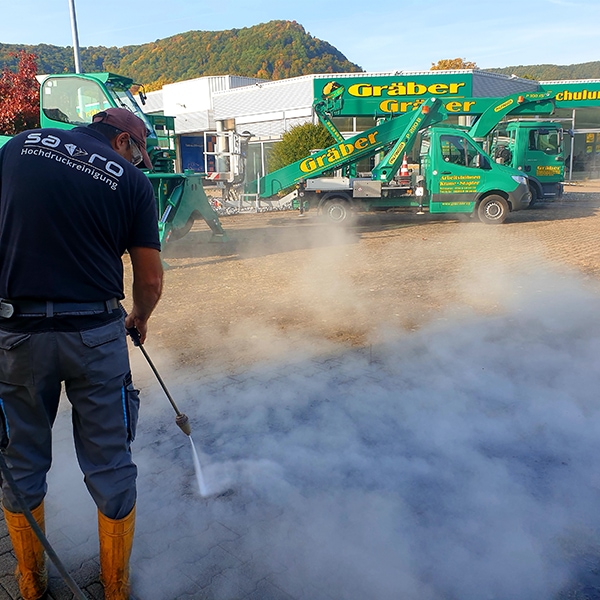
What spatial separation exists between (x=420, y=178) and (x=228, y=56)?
7620cm

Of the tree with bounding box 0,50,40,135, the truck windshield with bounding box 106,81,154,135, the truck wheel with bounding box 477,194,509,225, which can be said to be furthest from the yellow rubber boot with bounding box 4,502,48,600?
the truck wheel with bounding box 477,194,509,225

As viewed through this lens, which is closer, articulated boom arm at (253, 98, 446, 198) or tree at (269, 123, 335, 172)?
articulated boom arm at (253, 98, 446, 198)

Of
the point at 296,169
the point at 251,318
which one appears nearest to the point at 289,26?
the point at 296,169

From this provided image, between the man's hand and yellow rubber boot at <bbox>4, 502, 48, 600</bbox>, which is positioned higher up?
the man's hand

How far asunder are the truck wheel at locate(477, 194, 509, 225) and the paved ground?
20.9ft

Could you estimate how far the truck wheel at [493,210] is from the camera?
1318 centimetres

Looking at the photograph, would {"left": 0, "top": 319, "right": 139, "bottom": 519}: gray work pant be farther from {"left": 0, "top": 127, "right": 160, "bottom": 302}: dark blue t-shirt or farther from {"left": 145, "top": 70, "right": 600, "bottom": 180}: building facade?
{"left": 145, "top": 70, "right": 600, "bottom": 180}: building facade

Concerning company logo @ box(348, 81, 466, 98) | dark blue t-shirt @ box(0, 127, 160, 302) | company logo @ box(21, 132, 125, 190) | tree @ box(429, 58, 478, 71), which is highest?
tree @ box(429, 58, 478, 71)

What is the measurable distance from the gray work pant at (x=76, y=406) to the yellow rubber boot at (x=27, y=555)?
7 cm

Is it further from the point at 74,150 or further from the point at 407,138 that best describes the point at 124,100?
the point at 74,150

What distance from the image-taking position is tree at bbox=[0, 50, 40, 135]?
12.4m

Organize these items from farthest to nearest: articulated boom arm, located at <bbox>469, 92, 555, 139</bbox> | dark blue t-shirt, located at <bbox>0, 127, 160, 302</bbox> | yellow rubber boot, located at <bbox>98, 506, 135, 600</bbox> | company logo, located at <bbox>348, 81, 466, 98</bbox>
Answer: company logo, located at <bbox>348, 81, 466, 98</bbox> < articulated boom arm, located at <bbox>469, 92, 555, 139</bbox> < yellow rubber boot, located at <bbox>98, 506, 135, 600</bbox> < dark blue t-shirt, located at <bbox>0, 127, 160, 302</bbox>

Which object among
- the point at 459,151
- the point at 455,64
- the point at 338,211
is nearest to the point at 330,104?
the point at 338,211

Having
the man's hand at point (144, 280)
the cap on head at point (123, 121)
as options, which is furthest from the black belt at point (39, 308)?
the cap on head at point (123, 121)
